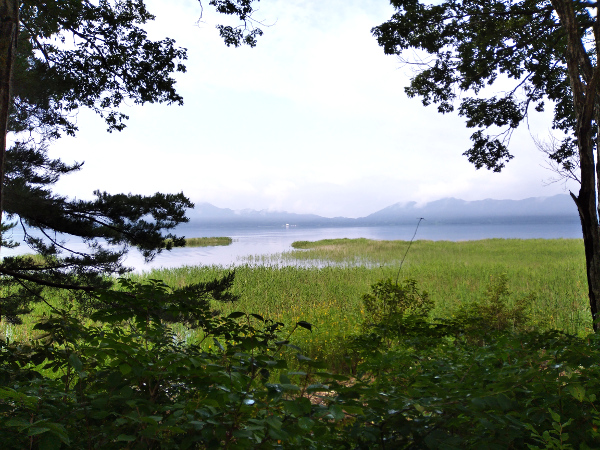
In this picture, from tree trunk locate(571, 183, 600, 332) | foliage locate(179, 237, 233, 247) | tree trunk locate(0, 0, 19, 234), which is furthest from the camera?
foliage locate(179, 237, 233, 247)

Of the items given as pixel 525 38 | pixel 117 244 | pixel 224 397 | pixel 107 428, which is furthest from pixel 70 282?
pixel 525 38

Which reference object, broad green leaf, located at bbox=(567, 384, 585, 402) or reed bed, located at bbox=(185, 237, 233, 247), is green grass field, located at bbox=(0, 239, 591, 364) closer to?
broad green leaf, located at bbox=(567, 384, 585, 402)

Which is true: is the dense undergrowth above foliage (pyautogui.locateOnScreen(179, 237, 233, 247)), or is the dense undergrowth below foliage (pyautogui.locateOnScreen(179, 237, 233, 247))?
above

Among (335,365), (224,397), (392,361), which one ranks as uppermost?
(224,397)

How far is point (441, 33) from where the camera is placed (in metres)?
7.98

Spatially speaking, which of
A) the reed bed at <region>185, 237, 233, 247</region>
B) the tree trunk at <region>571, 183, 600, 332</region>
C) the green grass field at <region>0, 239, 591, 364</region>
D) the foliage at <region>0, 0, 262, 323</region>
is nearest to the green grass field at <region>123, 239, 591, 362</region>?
the green grass field at <region>0, 239, 591, 364</region>

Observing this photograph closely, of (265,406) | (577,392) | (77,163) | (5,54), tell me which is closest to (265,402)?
(265,406)

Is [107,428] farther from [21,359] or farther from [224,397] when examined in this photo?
[21,359]

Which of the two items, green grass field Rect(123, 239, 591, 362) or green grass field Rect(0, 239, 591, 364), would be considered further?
green grass field Rect(123, 239, 591, 362)

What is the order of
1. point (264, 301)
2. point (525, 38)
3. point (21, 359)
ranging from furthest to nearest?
point (264, 301) → point (525, 38) → point (21, 359)

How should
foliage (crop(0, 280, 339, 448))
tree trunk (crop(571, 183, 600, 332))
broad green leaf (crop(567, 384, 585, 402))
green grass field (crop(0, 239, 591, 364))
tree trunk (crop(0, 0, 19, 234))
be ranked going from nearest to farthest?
1. foliage (crop(0, 280, 339, 448))
2. broad green leaf (crop(567, 384, 585, 402))
3. tree trunk (crop(0, 0, 19, 234))
4. tree trunk (crop(571, 183, 600, 332))
5. green grass field (crop(0, 239, 591, 364))

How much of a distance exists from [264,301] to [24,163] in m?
6.80

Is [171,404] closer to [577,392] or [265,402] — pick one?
[265,402]

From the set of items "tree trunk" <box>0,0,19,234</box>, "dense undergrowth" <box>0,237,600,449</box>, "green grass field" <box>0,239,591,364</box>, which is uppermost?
"tree trunk" <box>0,0,19,234</box>
